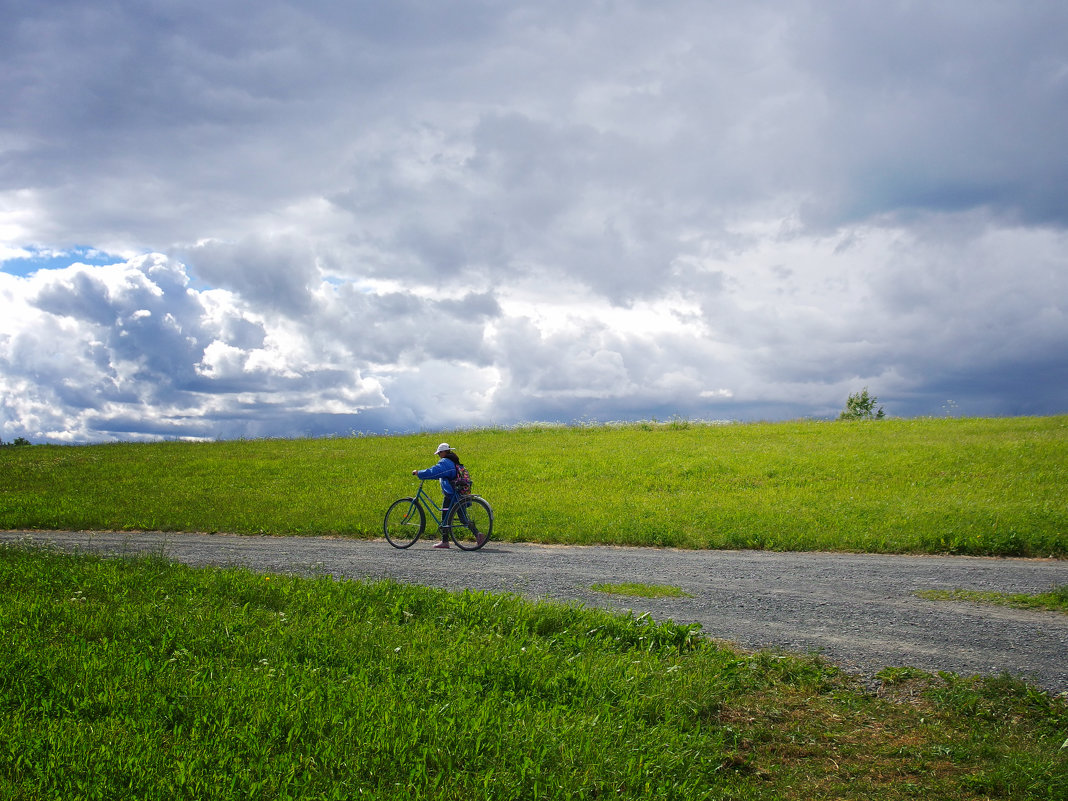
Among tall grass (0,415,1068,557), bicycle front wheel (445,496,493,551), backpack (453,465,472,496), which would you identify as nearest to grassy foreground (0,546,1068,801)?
bicycle front wheel (445,496,493,551)

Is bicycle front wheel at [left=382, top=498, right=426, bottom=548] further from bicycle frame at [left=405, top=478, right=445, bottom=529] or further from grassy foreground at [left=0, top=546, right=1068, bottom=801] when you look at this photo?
grassy foreground at [left=0, top=546, right=1068, bottom=801]

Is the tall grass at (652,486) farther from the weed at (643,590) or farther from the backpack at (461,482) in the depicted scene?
the weed at (643,590)

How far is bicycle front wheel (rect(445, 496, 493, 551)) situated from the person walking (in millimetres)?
133

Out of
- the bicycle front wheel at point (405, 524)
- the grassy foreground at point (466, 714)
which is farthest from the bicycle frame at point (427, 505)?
the grassy foreground at point (466, 714)

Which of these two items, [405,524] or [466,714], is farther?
[405,524]

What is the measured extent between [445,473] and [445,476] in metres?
0.10

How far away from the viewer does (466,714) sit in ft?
17.3

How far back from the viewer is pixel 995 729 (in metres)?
5.60

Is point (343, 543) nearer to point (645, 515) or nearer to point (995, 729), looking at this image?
point (645, 515)

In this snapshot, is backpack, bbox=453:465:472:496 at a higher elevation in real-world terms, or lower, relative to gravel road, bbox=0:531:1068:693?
higher

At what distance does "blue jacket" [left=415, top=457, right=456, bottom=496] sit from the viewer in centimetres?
1471

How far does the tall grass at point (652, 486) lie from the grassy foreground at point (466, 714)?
28.2 ft

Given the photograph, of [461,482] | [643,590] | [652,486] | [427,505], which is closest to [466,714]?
[643,590]

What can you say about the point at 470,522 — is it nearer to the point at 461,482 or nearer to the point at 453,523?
the point at 453,523
